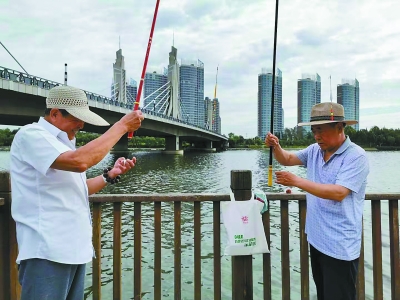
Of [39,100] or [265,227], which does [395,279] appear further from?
[39,100]

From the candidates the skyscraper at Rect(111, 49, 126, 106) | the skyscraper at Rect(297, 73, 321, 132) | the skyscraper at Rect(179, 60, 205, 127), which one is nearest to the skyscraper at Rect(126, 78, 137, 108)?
the skyscraper at Rect(111, 49, 126, 106)

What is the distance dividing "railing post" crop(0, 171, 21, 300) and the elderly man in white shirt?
74cm

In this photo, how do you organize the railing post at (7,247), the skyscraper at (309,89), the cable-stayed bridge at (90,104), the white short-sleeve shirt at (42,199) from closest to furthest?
the white short-sleeve shirt at (42,199)
the railing post at (7,247)
the skyscraper at (309,89)
the cable-stayed bridge at (90,104)

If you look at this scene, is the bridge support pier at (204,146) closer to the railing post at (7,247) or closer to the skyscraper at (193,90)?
the skyscraper at (193,90)

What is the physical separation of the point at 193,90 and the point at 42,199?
287ft

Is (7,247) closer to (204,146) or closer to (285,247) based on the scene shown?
(285,247)

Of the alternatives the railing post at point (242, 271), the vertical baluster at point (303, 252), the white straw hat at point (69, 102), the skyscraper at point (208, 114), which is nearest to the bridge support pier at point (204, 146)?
the skyscraper at point (208, 114)

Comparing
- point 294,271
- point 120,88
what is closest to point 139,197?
point 294,271

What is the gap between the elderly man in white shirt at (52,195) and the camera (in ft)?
6.07

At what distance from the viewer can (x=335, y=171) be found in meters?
2.39

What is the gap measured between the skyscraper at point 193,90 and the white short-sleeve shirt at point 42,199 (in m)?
81.7

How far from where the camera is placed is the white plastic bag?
2.81 meters

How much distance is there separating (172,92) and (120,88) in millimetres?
12792

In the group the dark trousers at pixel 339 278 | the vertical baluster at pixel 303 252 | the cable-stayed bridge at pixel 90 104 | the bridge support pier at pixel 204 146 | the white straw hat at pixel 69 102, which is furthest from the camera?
the bridge support pier at pixel 204 146
